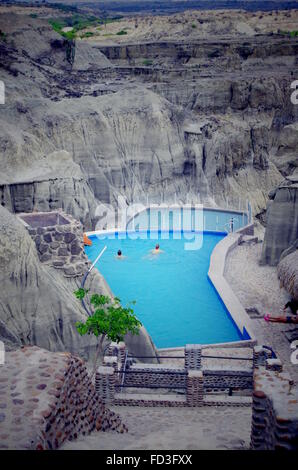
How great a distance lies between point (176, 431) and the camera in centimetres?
824

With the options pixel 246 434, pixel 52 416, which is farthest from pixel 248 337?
pixel 52 416

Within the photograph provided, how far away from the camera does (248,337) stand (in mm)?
15789

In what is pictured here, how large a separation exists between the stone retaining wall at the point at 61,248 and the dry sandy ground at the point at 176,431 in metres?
3.77

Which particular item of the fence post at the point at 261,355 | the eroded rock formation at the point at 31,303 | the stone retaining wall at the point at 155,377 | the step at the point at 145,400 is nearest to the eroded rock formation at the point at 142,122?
the eroded rock formation at the point at 31,303

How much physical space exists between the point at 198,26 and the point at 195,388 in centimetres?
7335

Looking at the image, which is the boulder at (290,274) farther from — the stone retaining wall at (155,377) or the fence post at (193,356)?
the stone retaining wall at (155,377)

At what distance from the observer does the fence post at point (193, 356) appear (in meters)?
12.7

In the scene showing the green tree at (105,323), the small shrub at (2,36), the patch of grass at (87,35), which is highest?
the patch of grass at (87,35)

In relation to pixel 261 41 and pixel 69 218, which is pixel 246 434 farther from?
pixel 261 41

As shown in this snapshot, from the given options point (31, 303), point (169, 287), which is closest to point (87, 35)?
point (169, 287)

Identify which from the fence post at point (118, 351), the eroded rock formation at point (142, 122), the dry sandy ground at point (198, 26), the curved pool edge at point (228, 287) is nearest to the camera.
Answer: the fence post at point (118, 351)

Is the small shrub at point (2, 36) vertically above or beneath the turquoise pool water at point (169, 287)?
above

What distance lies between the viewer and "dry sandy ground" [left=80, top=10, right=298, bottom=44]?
74938mm

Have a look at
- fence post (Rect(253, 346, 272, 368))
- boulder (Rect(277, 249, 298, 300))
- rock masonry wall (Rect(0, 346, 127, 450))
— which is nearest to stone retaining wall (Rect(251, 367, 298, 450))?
rock masonry wall (Rect(0, 346, 127, 450))
